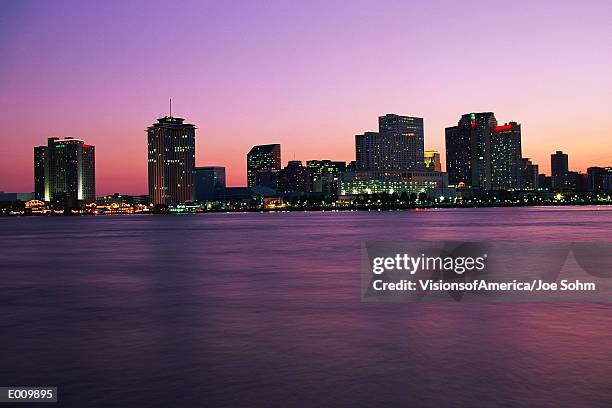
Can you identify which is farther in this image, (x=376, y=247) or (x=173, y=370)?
(x=376, y=247)

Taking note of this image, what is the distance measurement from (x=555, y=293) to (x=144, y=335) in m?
17.7

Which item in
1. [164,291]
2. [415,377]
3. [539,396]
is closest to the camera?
[539,396]

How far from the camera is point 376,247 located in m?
66.4

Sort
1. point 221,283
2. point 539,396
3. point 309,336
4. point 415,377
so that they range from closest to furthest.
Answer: point 539,396, point 415,377, point 309,336, point 221,283

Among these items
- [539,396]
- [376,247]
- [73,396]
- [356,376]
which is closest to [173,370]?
[73,396]

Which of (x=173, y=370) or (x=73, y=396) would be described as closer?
(x=73, y=396)

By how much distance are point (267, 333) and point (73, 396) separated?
773 cm

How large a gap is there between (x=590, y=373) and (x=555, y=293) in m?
14.9

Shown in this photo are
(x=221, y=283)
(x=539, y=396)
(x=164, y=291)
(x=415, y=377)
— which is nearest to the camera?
(x=539, y=396)

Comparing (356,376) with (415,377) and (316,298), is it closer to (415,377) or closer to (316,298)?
(415,377)

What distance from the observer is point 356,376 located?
15.3 m

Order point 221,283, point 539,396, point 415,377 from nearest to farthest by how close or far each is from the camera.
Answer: point 539,396 → point 415,377 → point 221,283

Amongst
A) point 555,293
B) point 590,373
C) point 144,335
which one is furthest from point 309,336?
point 555,293

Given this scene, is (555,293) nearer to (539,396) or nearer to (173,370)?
(539,396)
